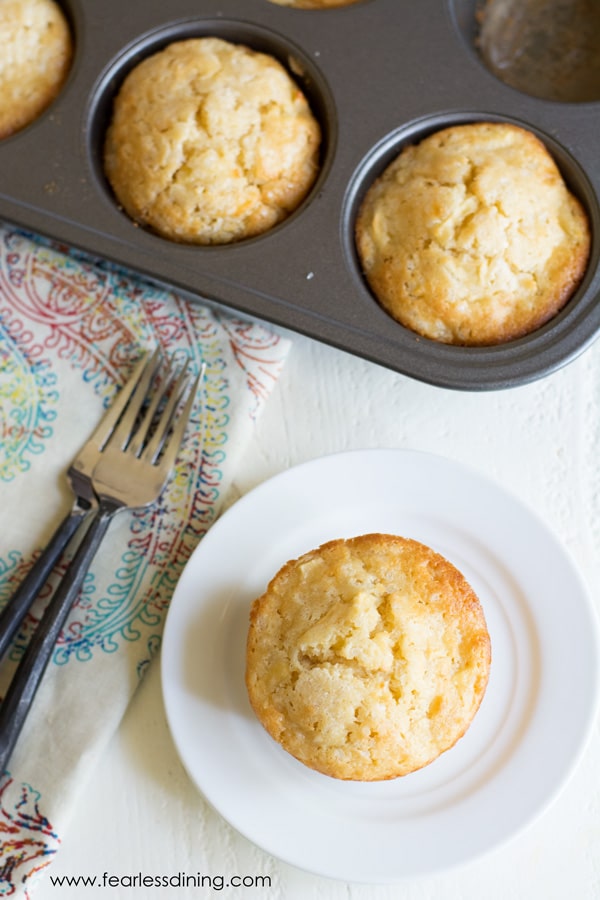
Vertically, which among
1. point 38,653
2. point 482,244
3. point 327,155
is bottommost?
point 38,653

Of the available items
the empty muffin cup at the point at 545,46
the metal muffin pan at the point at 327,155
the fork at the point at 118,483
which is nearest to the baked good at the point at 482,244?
the metal muffin pan at the point at 327,155

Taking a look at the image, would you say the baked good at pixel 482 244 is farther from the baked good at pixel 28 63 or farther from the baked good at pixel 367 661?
the baked good at pixel 28 63

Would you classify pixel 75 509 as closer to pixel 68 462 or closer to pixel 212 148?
pixel 68 462

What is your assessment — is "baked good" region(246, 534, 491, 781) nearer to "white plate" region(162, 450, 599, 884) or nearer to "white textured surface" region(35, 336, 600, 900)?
"white plate" region(162, 450, 599, 884)

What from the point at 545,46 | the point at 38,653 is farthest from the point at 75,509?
the point at 545,46

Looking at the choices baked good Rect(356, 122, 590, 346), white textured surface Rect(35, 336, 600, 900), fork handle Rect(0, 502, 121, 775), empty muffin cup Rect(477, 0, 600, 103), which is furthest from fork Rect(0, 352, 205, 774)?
empty muffin cup Rect(477, 0, 600, 103)

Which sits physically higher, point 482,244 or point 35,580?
point 482,244

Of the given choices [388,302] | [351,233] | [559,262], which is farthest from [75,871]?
[559,262]
